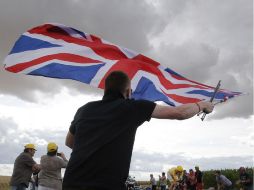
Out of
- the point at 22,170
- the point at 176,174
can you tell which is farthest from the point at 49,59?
the point at 176,174

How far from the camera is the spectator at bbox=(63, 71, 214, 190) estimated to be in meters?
3.03

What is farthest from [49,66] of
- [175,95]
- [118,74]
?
[118,74]

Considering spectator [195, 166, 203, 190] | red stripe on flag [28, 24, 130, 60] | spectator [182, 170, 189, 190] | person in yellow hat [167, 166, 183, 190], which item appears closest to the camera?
red stripe on flag [28, 24, 130, 60]

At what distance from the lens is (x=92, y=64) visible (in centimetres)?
643

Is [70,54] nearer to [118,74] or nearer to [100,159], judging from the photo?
[118,74]

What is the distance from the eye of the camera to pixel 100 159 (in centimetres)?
306

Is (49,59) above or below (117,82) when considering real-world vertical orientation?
above

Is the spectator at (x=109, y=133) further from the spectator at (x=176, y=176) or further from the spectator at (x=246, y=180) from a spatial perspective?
the spectator at (x=176, y=176)

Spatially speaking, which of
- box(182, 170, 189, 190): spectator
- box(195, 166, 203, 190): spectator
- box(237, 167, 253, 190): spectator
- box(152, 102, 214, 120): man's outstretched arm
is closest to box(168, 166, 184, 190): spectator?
box(182, 170, 189, 190): spectator

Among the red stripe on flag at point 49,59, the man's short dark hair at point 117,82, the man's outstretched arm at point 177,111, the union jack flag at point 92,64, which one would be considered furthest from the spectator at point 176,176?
the man's short dark hair at point 117,82

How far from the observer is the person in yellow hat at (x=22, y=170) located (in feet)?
28.8

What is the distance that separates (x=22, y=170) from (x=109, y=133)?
6.11 m

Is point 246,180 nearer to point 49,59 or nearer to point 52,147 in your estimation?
point 52,147

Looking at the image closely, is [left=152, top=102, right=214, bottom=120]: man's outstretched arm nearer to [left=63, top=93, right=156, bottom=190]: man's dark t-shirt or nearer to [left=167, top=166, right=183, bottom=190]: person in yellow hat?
[left=63, top=93, right=156, bottom=190]: man's dark t-shirt
